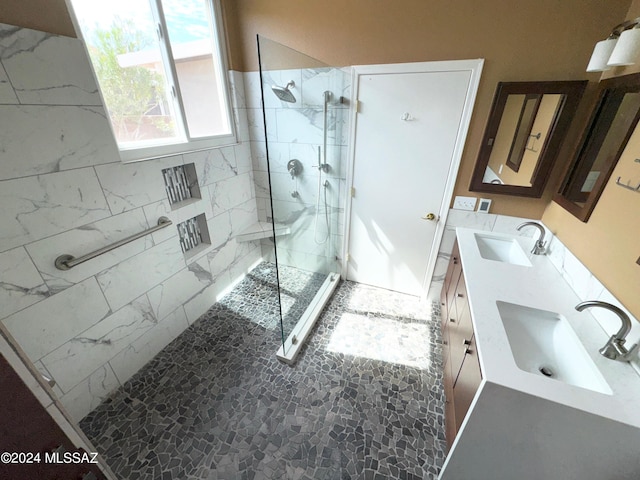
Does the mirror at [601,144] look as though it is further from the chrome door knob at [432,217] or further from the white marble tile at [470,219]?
the chrome door knob at [432,217]

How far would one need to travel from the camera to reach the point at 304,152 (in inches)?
90.0

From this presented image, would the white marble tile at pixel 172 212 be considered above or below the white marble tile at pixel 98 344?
above

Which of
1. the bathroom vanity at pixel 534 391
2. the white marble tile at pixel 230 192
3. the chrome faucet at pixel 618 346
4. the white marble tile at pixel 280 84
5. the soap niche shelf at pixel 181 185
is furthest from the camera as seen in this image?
the white marble tile at pixel 230 192

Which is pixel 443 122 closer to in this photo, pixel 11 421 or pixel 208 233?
pixel 208 233

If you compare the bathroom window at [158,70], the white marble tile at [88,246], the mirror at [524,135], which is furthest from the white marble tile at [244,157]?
the mirror at [524,135]

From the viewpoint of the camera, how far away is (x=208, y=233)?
2.41 m

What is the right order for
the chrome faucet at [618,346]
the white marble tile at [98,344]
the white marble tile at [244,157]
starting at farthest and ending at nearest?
the white marble tile at [244,157] → the white marble tile at [98,344] → the chrome faucet at [618,346]

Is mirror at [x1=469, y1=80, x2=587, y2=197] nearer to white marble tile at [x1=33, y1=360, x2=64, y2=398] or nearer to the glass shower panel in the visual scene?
the glass shower panel

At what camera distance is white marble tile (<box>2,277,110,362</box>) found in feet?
4.24

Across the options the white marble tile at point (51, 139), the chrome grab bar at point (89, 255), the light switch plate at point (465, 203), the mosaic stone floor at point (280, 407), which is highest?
the white marble tile at point (51, 139)

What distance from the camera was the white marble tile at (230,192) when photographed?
7.95ft

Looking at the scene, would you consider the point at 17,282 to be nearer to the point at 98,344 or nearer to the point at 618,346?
the point at 98,344

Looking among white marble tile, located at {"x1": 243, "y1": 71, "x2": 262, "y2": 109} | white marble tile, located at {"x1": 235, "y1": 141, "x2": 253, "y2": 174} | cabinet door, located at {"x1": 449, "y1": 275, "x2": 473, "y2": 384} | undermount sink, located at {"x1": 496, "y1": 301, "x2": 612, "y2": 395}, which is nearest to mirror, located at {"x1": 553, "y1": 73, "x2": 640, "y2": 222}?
undermount sink, located at {"x1": 496, "y1": 301, "x2": 612, "y2": 395}

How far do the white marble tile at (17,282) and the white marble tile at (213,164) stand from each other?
1143 millimetres
